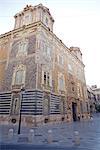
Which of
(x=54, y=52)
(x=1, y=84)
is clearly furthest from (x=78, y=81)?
(x=1, y=84)

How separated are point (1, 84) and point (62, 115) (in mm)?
9436

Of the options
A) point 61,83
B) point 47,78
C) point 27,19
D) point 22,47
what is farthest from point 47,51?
point 27,19

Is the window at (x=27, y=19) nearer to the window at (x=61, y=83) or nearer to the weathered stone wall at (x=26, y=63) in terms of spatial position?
the weathered stone wall at (x=26, y=63)

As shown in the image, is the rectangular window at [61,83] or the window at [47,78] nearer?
the window at [47,78]

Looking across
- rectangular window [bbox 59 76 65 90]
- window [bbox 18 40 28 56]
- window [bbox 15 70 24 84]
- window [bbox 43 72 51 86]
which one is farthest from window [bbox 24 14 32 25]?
rectangular window [bbox 59 76 65 90]

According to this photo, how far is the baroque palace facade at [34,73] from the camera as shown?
1591 centimetres

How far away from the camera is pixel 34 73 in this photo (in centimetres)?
1656

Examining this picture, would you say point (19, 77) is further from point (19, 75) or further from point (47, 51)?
point (47, 51)

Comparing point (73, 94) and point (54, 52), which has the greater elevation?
point (54, 52)

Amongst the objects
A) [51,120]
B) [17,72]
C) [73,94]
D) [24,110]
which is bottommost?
[51,120]

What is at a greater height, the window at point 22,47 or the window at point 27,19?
the window at point 27,19

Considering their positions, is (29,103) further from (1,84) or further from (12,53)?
(12,53)

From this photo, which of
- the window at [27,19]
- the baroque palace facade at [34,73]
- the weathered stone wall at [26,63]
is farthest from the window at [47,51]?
the window at [27,19]

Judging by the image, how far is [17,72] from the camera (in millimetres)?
18266
